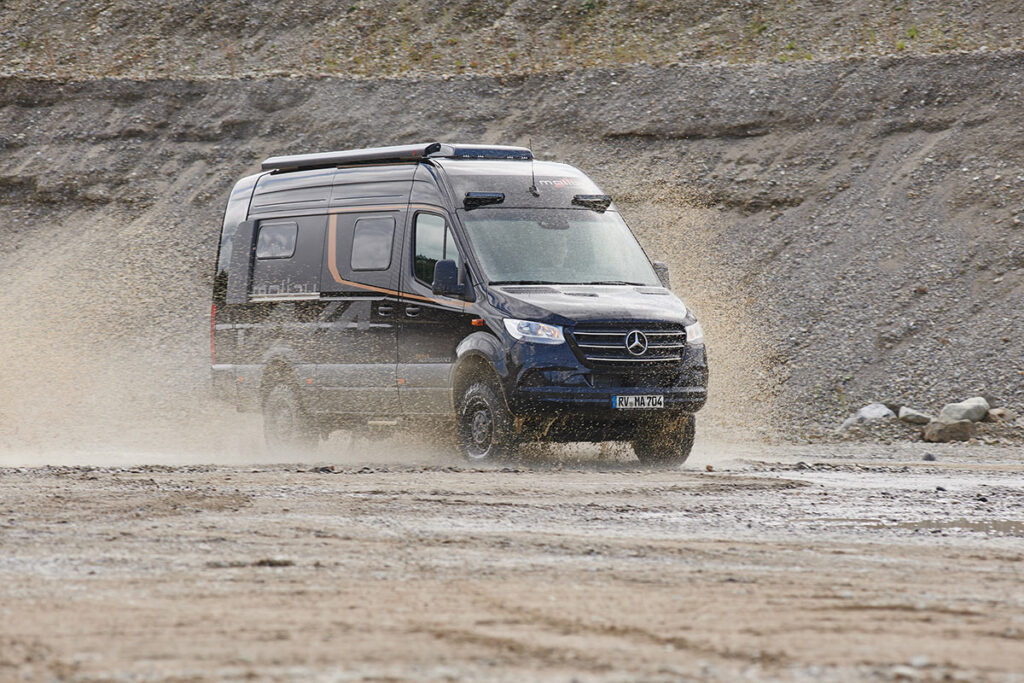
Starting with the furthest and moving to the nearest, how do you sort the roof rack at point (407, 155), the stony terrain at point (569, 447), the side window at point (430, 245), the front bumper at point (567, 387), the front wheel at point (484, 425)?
the roof rack at point (407, 155), the side window at point (430, 245), the front wheel at point (484, 425), the front bumper at point (567, 387), the stony terrain at point (569, 447)

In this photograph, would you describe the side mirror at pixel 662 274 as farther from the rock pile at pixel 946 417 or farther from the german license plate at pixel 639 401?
the rock pile at pixel 946 417

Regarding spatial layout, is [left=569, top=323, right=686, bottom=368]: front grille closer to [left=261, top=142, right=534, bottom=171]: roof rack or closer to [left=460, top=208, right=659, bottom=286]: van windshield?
[left=460, top=208, right=659, bottom=286]: van windshield

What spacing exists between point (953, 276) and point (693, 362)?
9.70 meters

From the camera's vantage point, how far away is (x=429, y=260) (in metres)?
13.6

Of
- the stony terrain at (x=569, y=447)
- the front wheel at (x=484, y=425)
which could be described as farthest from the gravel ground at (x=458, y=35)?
the front wheel at (x=484, y=425)

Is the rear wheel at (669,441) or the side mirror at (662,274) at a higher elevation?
the side mirror at (662,274)

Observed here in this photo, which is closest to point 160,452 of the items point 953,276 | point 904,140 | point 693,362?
point 693,362

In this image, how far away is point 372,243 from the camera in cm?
1415

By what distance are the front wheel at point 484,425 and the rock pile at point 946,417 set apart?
21.5 ft

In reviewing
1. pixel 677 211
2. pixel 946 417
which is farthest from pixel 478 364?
pixel 677 211

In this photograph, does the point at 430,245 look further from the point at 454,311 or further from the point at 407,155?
the point at 407,155

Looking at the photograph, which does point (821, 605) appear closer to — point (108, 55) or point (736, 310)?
point (736, 310)

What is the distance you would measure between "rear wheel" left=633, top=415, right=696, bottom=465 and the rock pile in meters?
4.97

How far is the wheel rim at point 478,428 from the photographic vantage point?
12969 mm
